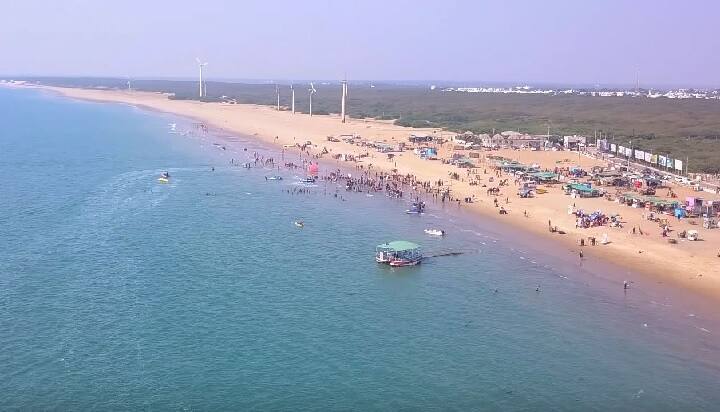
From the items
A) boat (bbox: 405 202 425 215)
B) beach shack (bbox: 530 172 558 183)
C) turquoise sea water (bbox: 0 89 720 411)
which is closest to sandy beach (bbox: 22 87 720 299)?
beach shack (bbox: 530 172 558 183)

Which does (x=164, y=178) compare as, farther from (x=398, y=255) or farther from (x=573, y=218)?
(x=573, y=218)

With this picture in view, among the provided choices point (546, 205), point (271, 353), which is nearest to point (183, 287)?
point (271, 353)

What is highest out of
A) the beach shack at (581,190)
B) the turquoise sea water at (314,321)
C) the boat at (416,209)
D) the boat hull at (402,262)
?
the beach shack at (581,190)

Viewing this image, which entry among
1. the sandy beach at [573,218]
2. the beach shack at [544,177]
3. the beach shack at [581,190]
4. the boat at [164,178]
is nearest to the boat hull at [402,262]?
the sandy beach at [573,218]

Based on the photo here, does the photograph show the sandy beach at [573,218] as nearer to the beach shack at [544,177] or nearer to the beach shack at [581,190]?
the beach shack at [581,190]

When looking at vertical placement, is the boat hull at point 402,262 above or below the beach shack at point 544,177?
below

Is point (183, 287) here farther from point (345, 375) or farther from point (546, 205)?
point (546, 205)

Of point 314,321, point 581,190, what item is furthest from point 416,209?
point 314,321
